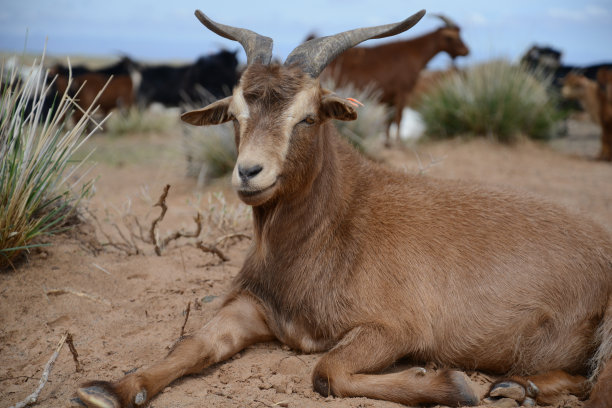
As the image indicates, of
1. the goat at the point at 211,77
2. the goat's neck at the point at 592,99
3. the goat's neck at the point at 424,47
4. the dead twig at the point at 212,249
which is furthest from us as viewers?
the goat's neck at the point at 424,47

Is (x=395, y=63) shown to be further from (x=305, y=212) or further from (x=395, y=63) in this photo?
(x=305, y=212)

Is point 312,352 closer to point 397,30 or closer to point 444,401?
point 444,401

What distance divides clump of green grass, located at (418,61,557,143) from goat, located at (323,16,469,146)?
2.41 feet

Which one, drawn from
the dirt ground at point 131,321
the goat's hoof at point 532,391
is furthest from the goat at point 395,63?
the goat's hoof at point 532,391

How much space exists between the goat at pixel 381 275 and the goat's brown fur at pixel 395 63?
7.77 m

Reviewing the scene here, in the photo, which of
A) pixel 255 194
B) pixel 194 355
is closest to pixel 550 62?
pixel 255 194

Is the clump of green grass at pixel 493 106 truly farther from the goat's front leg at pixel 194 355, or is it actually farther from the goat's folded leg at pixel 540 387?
the goat's front leg at pixel 194 355

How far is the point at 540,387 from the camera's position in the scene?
132 inches

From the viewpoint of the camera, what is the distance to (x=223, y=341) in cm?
347

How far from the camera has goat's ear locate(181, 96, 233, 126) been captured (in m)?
3.65

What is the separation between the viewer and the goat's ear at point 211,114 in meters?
3.65

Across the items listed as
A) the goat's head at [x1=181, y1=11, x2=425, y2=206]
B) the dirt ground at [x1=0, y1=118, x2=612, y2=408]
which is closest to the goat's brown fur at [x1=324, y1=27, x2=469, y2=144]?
the dirt ground at [x1=0, y1=118, x2=612, y2=408]

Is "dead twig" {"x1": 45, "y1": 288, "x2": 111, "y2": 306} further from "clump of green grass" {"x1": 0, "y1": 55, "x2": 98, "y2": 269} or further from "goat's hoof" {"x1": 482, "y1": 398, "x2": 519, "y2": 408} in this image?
"goat's hoof" {"x1": 482, "y1": 398, "x2": 519, "y2": 408}

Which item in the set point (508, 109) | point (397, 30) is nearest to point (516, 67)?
point (508, 109)
